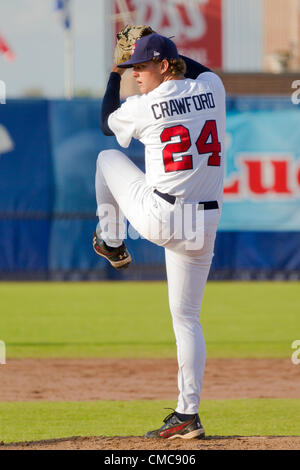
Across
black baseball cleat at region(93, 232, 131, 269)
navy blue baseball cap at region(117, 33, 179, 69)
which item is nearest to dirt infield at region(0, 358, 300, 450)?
black baseball cleat at region(93, 232, 131, 269)

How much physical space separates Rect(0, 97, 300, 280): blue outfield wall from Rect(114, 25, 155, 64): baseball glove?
35.3 ft

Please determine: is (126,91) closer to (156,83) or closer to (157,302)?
(157,302)

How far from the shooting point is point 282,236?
53.1 feet

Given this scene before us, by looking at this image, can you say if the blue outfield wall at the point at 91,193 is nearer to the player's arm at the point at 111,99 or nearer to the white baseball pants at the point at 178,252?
the white baseball pants at the point at 178,252

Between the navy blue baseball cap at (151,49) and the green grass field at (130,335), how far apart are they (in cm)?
253

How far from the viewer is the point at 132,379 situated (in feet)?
27.0

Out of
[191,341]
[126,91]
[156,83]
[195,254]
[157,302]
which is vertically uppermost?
[126,91]

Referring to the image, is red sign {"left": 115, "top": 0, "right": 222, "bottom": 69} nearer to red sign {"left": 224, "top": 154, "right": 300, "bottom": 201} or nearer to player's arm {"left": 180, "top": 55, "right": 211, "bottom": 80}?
red sign {"left": 224, "top": 154, "right": 300, "bottom": 201}

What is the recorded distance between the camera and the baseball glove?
5.01m

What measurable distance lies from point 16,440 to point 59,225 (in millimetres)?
10488

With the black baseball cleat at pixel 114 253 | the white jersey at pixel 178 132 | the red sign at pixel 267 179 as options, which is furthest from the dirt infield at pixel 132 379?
the red sign at pixel 267 179

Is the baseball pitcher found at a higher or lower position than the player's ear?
lower

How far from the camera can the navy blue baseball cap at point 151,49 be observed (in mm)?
4824
